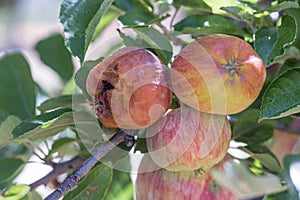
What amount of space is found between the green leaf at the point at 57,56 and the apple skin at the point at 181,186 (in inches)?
17.8

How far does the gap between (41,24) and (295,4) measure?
5.15m

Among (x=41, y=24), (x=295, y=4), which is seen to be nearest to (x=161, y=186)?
(x=295, y=4)

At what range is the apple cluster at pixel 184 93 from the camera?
24.1 inches

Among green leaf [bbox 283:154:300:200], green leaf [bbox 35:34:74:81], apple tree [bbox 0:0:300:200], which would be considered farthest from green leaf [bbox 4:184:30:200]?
green leaf [bbox 35:34:74:81]

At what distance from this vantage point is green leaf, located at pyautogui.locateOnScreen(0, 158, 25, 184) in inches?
36.4

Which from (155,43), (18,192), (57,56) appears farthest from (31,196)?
(57,56)

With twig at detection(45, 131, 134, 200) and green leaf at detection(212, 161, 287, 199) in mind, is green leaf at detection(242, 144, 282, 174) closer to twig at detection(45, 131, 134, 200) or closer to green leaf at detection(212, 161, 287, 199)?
green leaf at detection(212, 161, 287, 199)

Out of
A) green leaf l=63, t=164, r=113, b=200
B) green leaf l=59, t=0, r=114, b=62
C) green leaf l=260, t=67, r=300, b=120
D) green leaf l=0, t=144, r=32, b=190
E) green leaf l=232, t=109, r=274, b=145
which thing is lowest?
green leaf l=0, t=144, r=32, b=190

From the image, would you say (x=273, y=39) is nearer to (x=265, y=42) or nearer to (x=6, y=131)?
(x=265, y=42)

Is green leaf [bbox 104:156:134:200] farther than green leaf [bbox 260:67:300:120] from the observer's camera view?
Yes

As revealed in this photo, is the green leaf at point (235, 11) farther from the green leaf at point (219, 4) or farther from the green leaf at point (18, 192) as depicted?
the green leaf at point (18, 192)

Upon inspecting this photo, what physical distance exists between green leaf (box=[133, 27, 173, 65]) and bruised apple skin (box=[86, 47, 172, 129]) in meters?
0.03

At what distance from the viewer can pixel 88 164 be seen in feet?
2.06

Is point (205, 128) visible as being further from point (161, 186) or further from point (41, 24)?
point (41, 24)
